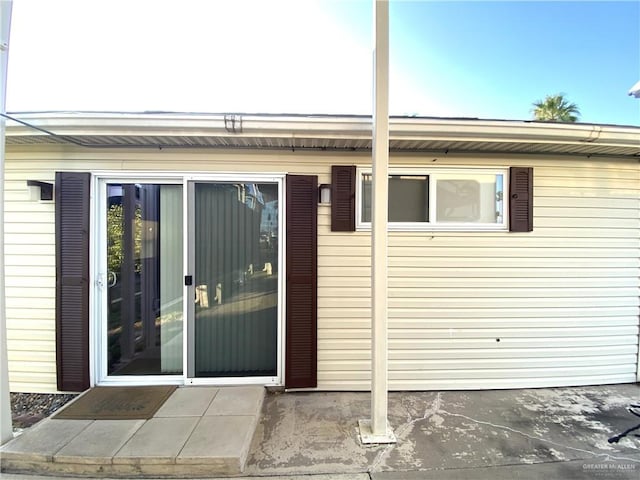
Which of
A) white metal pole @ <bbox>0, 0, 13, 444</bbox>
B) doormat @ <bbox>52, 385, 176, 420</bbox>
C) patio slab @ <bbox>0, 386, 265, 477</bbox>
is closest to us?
patio slab @ <bbox>0, 386, 265, 477</bbox>

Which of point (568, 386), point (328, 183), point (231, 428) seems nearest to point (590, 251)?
point (568, 386)

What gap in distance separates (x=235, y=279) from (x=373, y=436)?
189 cm

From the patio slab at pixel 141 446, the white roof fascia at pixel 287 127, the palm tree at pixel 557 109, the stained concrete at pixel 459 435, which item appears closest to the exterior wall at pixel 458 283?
the stained concrete at pixel 459 435

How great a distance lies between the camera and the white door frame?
2.92 metres

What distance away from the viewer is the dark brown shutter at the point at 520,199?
119 inches

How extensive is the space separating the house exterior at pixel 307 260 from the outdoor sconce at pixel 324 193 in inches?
1.2

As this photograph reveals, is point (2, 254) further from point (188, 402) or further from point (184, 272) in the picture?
point (188, 402)

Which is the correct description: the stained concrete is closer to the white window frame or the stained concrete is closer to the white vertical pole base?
the white vertical pole base

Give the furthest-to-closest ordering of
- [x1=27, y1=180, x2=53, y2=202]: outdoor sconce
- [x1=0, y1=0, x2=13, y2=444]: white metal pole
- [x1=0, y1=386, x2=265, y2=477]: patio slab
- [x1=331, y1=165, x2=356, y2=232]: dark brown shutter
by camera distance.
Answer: [x1=331, y1=165, x2=356, y2=232]: dark brown shutter, [x1=27, y1=180, x2=53, y2=202]: outdoor sconce, [x1=0, y1=0, x2=13, y2=444]: white metal pole, [x1=0, y1=386, x2=265, y2=477]: patio slab

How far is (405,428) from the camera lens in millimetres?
2416

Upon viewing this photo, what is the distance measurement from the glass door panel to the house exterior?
0.01 meters

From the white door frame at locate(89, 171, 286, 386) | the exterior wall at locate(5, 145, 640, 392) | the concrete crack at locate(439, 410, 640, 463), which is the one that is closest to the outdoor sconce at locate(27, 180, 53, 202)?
the exterior wall at locate(5, 145, 640, 392)

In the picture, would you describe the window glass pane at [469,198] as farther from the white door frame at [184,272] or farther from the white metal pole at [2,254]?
the white metal pole at [2,254]

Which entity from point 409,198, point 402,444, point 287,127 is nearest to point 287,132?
point 287,127
